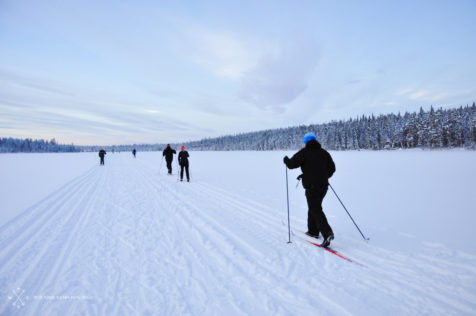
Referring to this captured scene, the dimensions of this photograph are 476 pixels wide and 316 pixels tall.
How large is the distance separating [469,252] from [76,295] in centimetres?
628

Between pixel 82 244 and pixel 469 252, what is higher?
pixel 82 244

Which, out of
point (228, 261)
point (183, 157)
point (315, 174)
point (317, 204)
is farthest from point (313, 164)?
point (183, 157)

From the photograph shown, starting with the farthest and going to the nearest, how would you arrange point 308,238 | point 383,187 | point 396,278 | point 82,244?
point 383,187 < point 308,238 < point 82,244 < point 396,278

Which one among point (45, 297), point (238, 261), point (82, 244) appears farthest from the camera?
point (82, 244)

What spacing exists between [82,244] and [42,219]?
8.47 feet

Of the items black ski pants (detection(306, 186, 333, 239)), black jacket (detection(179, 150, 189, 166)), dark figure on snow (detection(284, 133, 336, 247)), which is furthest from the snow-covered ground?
black jacket (detection(179, 150, 189, 166))

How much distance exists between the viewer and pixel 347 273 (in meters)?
3.14

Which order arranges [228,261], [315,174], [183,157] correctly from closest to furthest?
[228,261] < [315,174] < [183,157]

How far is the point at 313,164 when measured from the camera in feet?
13.1

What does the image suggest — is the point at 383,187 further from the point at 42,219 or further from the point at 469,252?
the point at 42,219

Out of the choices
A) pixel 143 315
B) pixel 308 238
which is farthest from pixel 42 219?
pixel 308 238

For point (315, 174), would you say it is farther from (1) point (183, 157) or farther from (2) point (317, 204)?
(1) point (183, 157)

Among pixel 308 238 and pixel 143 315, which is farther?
pixel 308 238

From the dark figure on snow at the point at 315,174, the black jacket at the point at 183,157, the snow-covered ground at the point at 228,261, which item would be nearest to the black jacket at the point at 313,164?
the dark figure on snow at the point at 315,174
